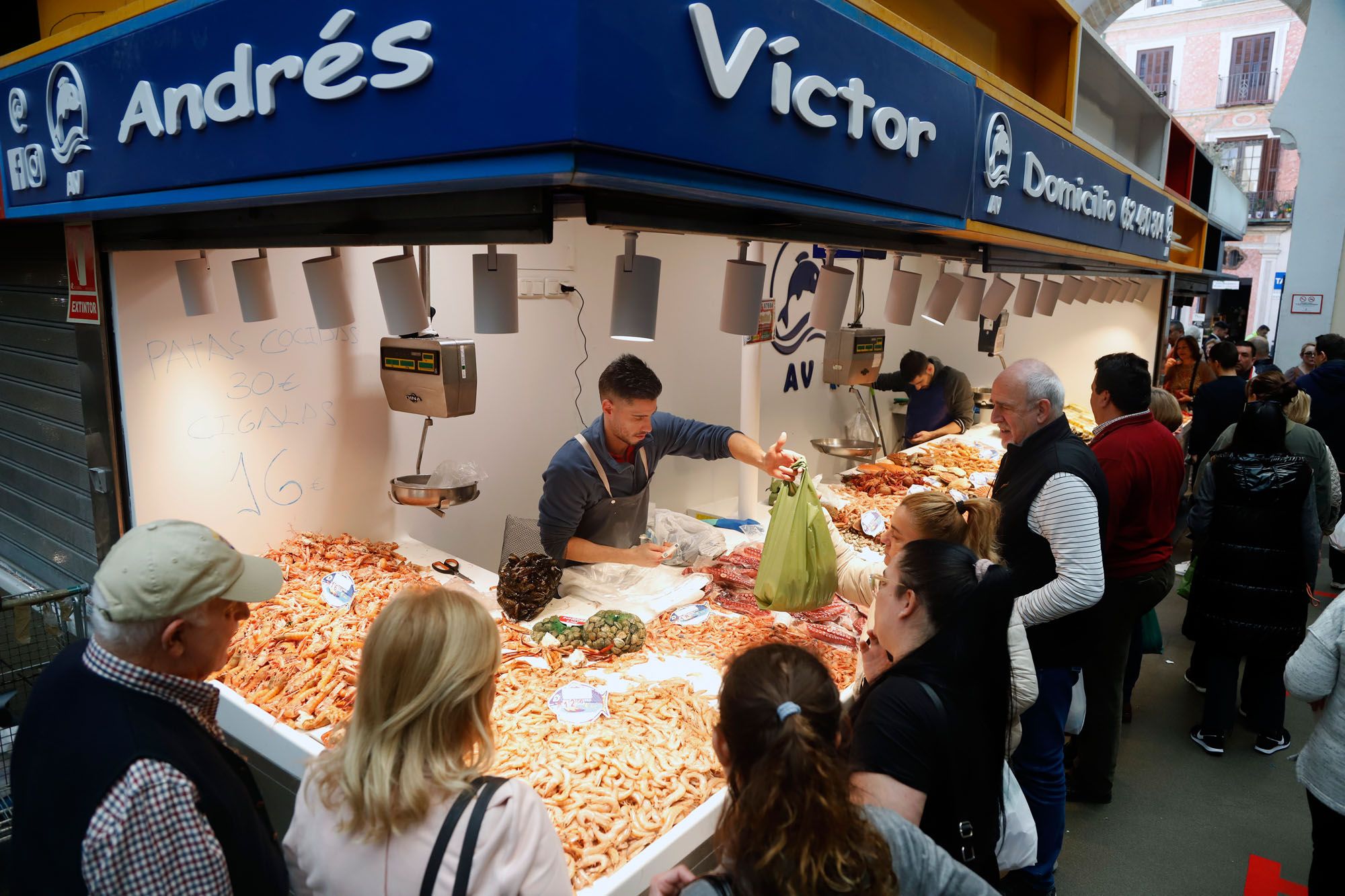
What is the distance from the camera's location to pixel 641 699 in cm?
273

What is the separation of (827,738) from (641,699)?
133cm

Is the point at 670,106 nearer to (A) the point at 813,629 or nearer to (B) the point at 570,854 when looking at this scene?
(B) the point at 570,854

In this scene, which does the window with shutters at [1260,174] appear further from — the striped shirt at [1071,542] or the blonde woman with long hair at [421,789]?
the blonde woman with long hair at [421,789]

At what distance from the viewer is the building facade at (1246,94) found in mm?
25984

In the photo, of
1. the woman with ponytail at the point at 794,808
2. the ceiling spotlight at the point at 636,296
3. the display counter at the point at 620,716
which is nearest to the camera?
the woman with ponytail at the point at 794,808

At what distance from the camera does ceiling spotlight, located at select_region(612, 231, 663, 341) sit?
275 cm

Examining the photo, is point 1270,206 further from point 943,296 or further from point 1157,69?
point 943,296

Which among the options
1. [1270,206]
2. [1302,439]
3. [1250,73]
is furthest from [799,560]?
[1250,73]

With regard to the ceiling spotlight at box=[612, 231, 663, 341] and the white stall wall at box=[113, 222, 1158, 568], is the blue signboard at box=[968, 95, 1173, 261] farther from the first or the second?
the white stall wall at box=[113, 222, 1158, 568]

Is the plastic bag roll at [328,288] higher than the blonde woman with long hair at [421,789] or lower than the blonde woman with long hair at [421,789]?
higher

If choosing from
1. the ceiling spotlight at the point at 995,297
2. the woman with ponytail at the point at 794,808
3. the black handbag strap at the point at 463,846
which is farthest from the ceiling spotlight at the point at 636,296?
the ceiling spotlight at the point at 995,297

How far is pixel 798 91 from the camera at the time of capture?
6.48 feet

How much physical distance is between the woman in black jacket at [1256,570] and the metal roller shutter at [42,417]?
5707mm

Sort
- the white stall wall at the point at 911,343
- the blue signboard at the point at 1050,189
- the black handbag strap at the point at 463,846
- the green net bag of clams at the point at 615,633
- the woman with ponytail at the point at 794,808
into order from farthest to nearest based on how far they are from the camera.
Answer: the white stall wall at the point at 911,343
the blue signboard at the point at 1050,189
the green net bag of clams at the point at 615,633
the black handbag strap at the point at 463,846
the woman with ponytail at the point at 794,808
